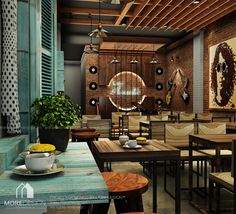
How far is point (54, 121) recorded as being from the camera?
2.08 metres

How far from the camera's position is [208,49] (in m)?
9.27

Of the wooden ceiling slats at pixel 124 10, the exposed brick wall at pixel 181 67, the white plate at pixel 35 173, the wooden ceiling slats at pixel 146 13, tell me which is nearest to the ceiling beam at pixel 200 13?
the wooden ceiling slats at pixel 146 13

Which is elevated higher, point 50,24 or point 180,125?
point 50,24

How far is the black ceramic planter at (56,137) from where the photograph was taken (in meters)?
2.06

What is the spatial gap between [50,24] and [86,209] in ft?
8.69

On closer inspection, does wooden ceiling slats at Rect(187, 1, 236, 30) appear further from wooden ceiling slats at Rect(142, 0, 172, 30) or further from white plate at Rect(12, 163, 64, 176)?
white plate at Rect(12, 163, 64, 176)

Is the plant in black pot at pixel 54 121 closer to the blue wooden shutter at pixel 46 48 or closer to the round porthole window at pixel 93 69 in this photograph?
the blue wooden shutter at pixel 46 48

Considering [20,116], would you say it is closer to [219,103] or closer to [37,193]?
[37,193]

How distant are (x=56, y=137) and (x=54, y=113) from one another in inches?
6.9

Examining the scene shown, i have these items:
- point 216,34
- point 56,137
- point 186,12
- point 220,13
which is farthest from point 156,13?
point 56,137

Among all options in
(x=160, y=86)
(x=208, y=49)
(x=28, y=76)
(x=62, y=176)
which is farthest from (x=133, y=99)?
(x=62, y=176)

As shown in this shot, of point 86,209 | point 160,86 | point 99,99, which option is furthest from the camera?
point 160,86

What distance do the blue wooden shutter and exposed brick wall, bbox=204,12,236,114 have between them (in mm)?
5706

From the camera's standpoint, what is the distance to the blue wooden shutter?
3.40 m
